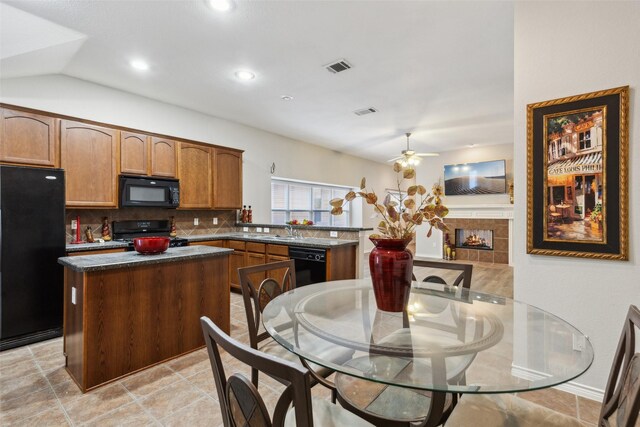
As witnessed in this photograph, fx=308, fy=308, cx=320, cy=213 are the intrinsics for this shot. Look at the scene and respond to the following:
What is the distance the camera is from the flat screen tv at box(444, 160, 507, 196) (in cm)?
707

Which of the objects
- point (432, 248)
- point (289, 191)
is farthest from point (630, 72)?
point (432, 248)

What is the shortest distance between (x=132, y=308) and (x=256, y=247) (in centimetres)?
211

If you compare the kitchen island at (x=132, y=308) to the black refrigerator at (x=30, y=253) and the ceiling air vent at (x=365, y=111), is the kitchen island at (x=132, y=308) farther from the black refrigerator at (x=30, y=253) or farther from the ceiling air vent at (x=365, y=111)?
the ceiling air vent at (x=365, y=111)

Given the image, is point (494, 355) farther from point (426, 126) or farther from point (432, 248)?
point (432, 248)

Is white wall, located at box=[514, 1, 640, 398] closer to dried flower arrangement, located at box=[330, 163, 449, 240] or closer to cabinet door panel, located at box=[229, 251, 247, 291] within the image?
dried flower arrangement, located at box=[330, 163, 449, 240]

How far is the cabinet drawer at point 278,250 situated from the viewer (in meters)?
3.97

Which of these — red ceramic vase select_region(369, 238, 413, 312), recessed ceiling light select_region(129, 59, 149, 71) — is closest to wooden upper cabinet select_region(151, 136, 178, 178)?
recessed ceiling light select_region(129, 59, 149, 71)

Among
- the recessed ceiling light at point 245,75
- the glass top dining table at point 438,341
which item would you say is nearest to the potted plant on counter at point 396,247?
the glass top dining table at point 438,341

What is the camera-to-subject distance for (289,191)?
22.8 feet

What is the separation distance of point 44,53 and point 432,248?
25.7 feet

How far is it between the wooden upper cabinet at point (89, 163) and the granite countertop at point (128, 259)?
4.40 feet

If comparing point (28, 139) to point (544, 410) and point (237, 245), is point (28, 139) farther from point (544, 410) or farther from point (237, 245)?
point (544, 410)

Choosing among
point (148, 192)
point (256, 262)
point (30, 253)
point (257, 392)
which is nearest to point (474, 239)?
point (256, 262)

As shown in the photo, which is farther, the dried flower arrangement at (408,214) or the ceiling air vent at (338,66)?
the ceiling air vent at (338,66)
